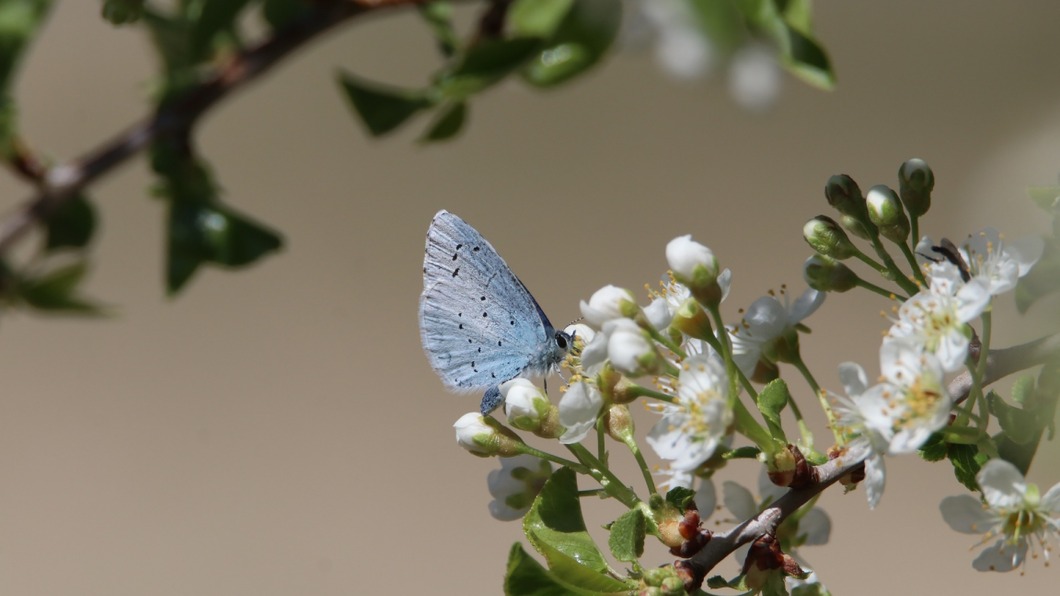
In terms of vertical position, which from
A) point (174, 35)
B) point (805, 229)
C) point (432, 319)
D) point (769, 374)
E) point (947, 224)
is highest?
point (174, 35)

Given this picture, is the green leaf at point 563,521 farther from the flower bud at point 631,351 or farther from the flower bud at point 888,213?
the flower bud at point 888,213

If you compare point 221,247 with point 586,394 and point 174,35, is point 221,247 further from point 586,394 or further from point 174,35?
point 586,394

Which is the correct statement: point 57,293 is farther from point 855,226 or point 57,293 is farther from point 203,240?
point 855,226

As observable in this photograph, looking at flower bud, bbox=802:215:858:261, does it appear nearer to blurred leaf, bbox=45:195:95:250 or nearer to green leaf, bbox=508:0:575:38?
green leaf, bbox=508:0:575:38

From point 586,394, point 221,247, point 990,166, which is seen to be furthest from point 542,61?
point 990,166

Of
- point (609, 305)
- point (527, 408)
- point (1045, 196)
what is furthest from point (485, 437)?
point (1045, 196)

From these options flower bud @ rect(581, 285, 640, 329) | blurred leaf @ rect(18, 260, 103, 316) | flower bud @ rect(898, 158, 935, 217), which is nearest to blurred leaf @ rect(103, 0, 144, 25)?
blurred leaf @ rect(18, 260, 103, 316)
